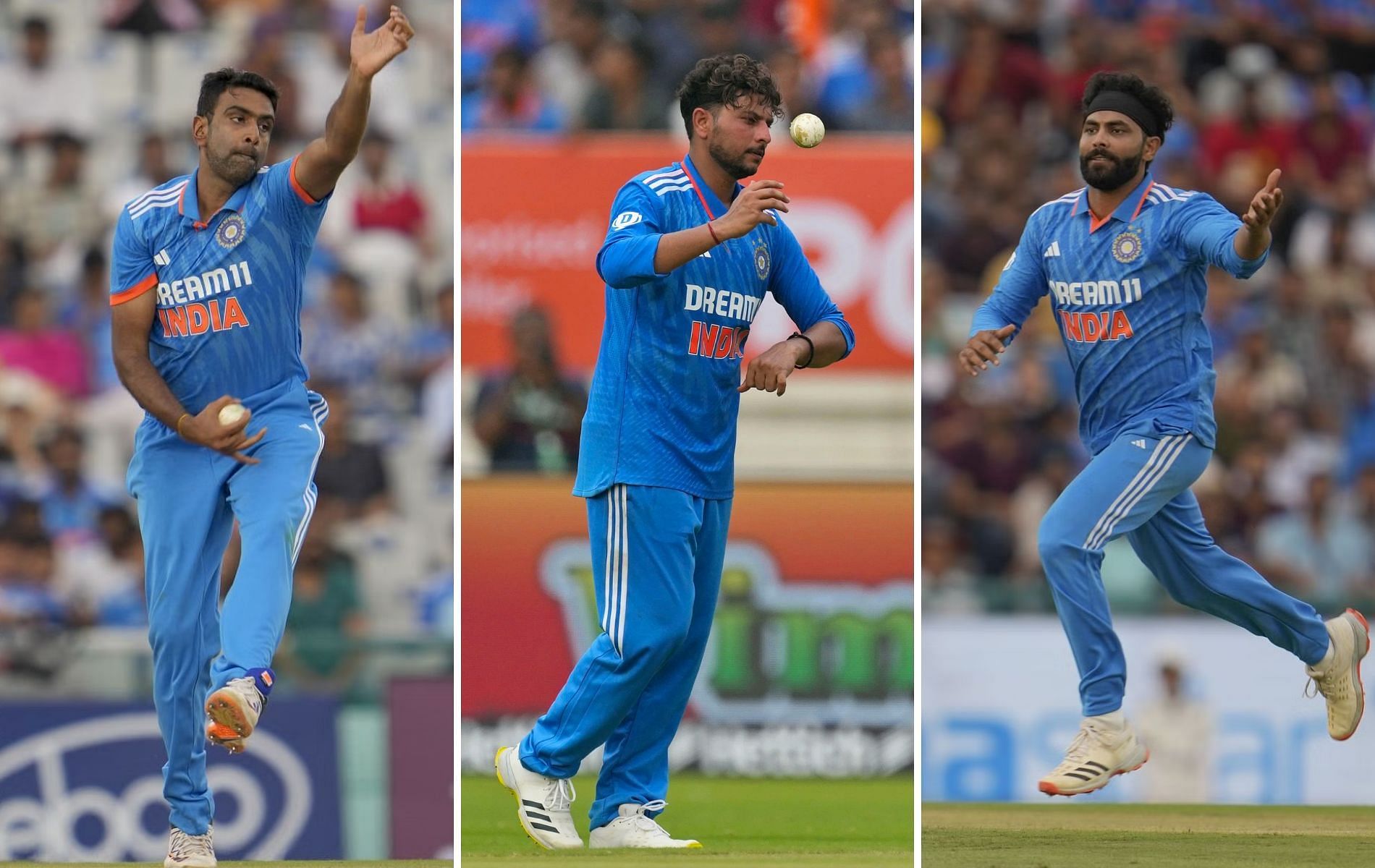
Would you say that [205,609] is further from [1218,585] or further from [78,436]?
[78,436]

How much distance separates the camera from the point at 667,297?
637 centimetres

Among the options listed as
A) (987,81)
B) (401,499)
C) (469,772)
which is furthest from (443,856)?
(987,81)

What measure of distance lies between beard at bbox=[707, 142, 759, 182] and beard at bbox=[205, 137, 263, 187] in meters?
1.45

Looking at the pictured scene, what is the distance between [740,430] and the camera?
12594 millimetres

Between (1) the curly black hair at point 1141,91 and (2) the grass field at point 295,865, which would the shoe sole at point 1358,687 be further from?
(2) the grass field at point 295,865

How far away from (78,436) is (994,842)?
6.99 meters

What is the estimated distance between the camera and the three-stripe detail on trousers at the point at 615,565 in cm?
634

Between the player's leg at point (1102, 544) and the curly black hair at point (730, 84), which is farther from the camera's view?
the player's leg at point (1102, 544)

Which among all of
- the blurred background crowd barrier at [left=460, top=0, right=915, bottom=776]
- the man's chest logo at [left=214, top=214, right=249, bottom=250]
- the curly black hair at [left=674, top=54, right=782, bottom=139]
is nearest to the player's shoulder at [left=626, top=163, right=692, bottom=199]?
the curly black hair at [left=674, top=54, right=782, bottom=139]

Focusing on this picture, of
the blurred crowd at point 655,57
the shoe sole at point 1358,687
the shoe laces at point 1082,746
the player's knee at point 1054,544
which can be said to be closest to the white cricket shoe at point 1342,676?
the shoe sole at point 1358,687

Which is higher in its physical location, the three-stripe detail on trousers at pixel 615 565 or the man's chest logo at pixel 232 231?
the man's chest logo at pixel 232 231

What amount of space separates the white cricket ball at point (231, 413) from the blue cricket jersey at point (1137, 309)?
242cm

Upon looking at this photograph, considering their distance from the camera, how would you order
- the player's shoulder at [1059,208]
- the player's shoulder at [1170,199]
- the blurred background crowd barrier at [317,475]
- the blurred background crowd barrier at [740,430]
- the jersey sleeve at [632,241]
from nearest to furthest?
1. the jersey sleeve at [632,241]
2. the player's shoulder at [1170,199]
3. the player's shoulder at [1059,208]
4. the blurred background crowd barrier at [317,475]
5. the blurred background crowd barrier at [740,430]

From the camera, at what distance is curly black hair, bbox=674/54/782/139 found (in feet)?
20.7
